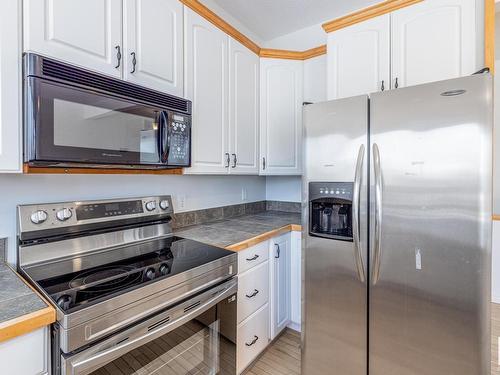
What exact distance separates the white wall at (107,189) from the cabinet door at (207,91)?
0.30m

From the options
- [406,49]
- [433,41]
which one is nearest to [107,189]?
[406,49]

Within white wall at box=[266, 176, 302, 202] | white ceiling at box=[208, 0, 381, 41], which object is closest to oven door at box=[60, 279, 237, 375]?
white wall at box=[266, 176, 302, 202]

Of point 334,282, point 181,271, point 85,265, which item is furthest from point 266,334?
point 85,265

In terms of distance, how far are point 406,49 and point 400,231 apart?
1193 millimetres

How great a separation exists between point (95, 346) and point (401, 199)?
1.42m

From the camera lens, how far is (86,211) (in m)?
1.35

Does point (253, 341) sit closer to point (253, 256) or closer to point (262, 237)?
point (253, 256)

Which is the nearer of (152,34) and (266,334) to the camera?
(152,34)

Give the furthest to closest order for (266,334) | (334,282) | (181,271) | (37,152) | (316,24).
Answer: (316,24) → (266,334) → (334,282) → (181,271) → (37,152)

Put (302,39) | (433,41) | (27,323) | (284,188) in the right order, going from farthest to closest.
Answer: (284,188) < (302,39) < (433,41) < (27,323)

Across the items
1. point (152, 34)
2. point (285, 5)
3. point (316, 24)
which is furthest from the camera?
point (316, 24)

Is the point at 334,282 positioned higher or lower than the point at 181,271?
lower

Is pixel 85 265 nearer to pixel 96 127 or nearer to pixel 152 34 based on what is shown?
pixel 96 127

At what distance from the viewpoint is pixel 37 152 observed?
0.96 m
